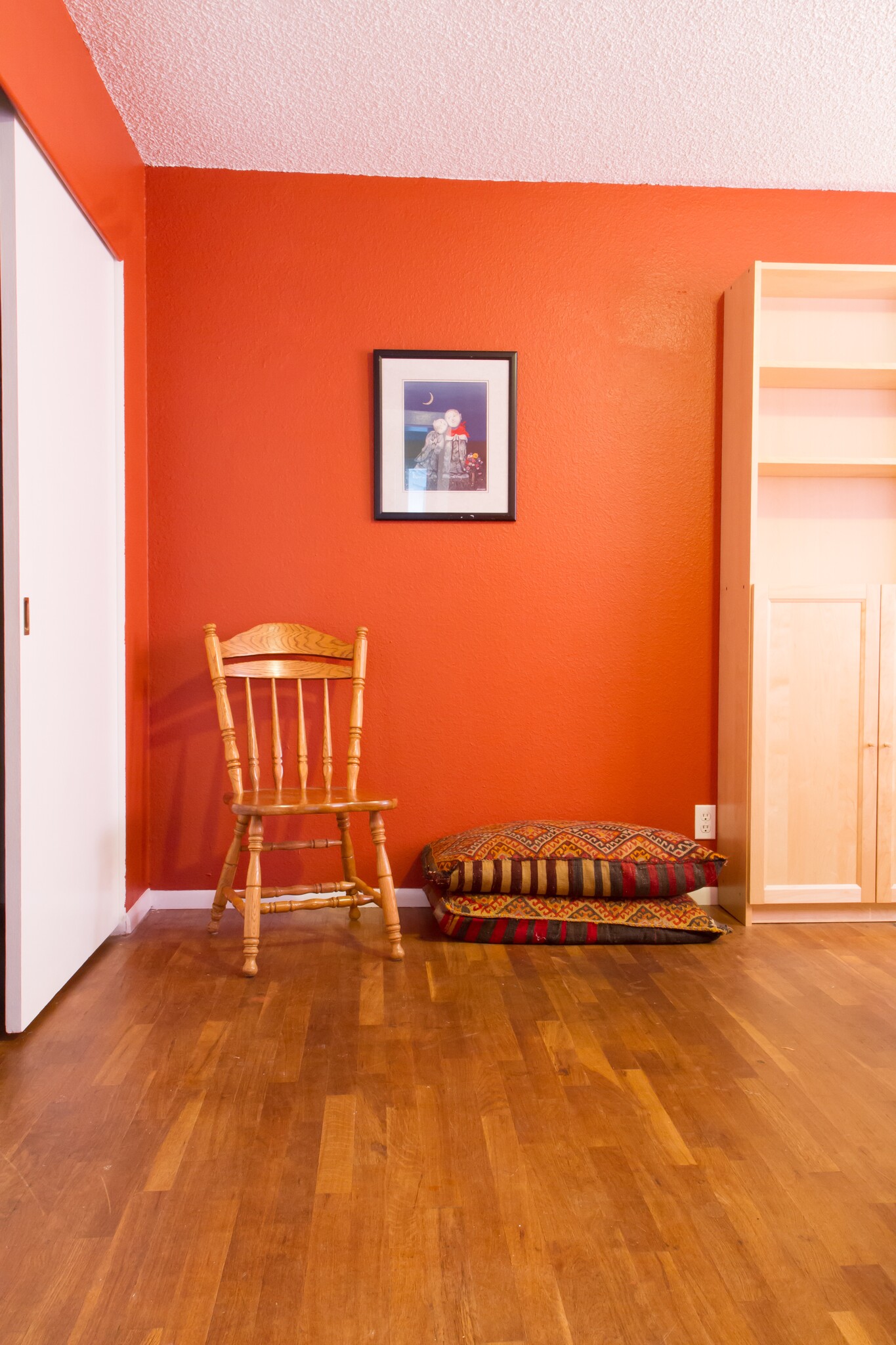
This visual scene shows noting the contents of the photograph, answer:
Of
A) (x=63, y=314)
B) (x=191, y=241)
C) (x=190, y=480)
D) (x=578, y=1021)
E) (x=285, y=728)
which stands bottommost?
(x=578, y=1021)

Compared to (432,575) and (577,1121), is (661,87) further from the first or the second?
(577,1121)

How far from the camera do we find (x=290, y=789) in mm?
2713

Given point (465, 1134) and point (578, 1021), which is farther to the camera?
point (578, 1021)

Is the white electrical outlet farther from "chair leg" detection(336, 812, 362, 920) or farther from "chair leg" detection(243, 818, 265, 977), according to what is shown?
"chair leg" detection(243, 818, 265, 977)

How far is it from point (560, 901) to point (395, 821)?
615 mm

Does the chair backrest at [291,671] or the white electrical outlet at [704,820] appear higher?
the chair backrest at [291,671]

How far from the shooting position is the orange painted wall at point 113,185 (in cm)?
189

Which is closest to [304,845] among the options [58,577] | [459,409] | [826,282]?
[58,577]

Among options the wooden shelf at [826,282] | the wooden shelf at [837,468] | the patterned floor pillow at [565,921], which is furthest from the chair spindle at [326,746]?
the wooden shelf at [826,282]

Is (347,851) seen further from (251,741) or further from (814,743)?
(814,743)

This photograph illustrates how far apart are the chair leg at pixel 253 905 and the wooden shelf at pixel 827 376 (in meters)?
2.05

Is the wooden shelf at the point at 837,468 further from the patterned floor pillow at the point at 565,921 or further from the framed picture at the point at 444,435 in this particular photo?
the patterned floor pillow at the point at 565,921

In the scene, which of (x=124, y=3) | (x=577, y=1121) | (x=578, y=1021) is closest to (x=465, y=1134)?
(x=577, y=1121)

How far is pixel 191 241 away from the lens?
289cm
